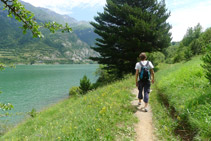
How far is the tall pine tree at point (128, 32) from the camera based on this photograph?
18188mm

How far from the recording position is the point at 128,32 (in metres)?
18.5

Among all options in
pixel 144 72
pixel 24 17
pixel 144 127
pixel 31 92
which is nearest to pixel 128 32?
pixel 144 72

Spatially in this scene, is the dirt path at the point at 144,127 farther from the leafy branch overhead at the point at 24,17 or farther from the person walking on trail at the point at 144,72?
the leafy branch overhead at the point at 24,17

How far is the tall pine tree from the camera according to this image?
18188mm

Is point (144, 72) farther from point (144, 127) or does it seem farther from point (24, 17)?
point (24, 17)

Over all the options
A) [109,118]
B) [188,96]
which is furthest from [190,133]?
[109,118]

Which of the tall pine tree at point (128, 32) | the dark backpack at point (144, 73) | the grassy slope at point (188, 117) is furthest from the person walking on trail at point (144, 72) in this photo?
the tall pine tree at point (128, 32)

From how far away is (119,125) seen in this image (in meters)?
4.47

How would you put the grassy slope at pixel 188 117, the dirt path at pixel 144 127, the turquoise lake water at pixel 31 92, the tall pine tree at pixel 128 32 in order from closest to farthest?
1. the grassy slope at pixel 188 117
2. the dirt path at pixel 144 127
3. the tall pine tree at pixel 128 32
4. the turquoise lake water at pixel 31 92

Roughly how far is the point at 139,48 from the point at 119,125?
53.5ft

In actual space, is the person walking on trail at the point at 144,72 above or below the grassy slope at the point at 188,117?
above

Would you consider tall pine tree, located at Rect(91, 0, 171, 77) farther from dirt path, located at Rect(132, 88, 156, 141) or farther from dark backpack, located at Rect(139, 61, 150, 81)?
dirt path, located at Rect(132, 88, 156, 141)

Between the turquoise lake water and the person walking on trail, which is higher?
the person walking on trail

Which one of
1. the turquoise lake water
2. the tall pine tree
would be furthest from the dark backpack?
the tall pine tree
